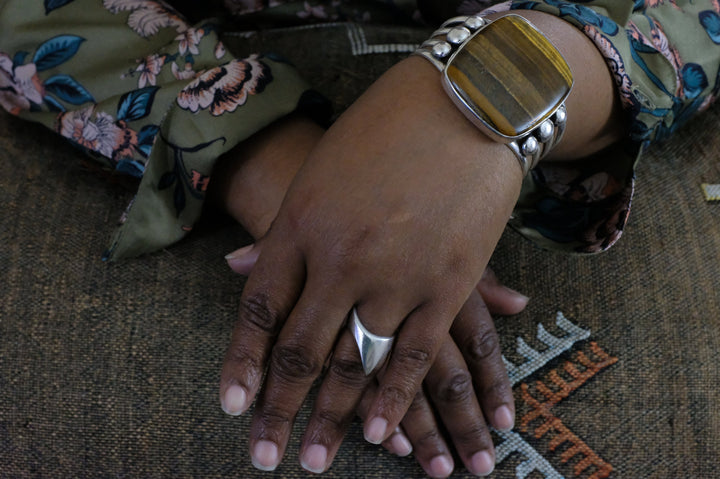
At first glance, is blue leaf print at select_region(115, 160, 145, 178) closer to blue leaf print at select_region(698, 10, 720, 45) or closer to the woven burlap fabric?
the woven burlap fabric

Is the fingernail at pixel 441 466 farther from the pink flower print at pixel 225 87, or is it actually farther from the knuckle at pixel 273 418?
the pink flower print at pixel 225 87

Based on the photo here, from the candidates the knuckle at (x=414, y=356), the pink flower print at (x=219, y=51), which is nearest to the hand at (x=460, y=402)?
the knuckle at (x=414, y=356)

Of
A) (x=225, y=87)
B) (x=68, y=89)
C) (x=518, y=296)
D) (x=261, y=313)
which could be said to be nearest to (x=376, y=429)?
(x=261, y=313)

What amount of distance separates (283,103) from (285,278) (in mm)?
206

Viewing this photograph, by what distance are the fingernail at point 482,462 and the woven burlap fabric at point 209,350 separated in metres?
0.02

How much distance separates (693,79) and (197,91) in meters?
0.54

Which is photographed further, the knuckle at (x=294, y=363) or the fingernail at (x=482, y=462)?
the fingernail at (x=482, y=462)

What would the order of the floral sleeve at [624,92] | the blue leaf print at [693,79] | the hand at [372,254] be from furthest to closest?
the blue leaf print at [693,79] < the floral sleeve at [624,92] < the hand at [372,254]

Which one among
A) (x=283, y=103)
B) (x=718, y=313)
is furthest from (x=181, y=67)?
(x=718, y=313)

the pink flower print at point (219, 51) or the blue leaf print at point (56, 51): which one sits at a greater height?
the pink flower print at point (219, 51)

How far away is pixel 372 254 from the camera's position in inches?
17.6

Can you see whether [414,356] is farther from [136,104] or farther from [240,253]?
[136,104]

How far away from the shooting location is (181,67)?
0.63 metres

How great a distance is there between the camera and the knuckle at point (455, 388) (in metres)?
0.58
